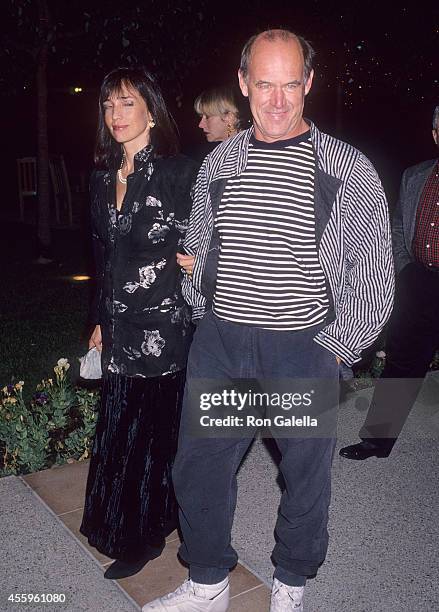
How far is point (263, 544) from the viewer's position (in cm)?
336

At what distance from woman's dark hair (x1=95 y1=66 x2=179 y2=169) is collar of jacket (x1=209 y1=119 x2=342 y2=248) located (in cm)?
29

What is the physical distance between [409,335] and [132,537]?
197cm

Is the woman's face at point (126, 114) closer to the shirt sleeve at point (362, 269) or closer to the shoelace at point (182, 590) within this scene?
the shirt sleeve at point (362, 269)

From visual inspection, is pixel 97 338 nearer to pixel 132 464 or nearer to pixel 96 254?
pixel 96 254

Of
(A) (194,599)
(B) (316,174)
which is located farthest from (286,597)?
(B) (316,174)

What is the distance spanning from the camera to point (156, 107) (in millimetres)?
2904

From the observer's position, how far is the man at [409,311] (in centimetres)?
400

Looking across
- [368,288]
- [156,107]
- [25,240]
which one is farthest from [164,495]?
[25,240]

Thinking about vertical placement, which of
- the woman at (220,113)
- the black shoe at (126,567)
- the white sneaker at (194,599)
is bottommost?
the black shoe at (126,567)

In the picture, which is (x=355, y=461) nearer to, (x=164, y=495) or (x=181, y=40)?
(x=164, y=495)

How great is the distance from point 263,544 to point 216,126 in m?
2.05

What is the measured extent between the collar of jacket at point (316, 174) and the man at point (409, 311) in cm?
160

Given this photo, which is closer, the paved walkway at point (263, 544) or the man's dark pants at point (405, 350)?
the paved walkway at point (263, 544)

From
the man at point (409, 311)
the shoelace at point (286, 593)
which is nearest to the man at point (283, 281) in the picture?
the shoelace at point (286, 593)
